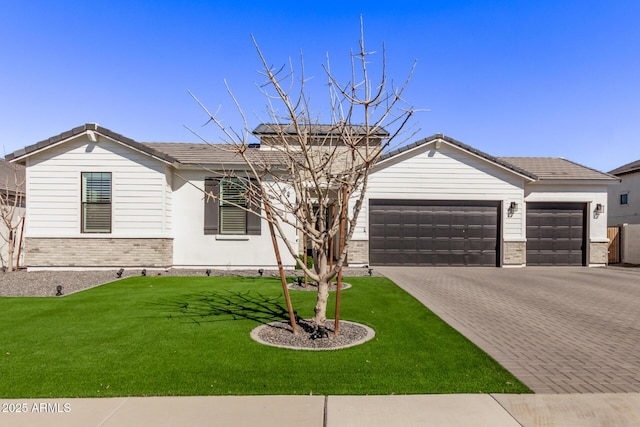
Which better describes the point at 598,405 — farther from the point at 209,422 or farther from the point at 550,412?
the point at 209,422

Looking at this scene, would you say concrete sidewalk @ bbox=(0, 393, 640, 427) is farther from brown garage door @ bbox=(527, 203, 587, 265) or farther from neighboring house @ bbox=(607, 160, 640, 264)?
neighboring house @ bbox=(607, 160, 640, 264)

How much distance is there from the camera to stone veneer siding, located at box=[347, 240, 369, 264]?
15.5 m

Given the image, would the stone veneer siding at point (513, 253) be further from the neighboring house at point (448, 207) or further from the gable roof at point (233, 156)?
the gable roof at point (233, 156)

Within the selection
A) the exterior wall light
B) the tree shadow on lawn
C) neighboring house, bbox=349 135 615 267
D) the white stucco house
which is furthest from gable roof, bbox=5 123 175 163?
the exterior wall light

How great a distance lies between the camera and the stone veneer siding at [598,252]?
639 inches

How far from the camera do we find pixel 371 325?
672cm

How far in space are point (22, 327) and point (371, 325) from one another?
6045mm

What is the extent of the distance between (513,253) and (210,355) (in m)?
14.4

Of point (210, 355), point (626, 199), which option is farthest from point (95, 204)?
point (626, 199)

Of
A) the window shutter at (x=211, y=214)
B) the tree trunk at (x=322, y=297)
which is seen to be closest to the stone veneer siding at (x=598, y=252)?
the tree trunk at (x=322, y=297)

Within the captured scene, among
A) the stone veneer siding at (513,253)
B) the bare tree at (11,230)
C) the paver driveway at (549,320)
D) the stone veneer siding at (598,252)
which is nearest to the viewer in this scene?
the paver driveway at (549,320)

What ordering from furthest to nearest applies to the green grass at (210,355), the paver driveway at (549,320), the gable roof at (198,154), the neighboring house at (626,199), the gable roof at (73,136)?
the neighboring house at (626,199) < the gable roof at (198,154) < the gable roof at (73,136) < the paver driveway at (549,320) < the green grass at (210,355)

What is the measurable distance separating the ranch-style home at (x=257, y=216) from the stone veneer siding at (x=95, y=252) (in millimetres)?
35

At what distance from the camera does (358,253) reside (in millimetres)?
15508
